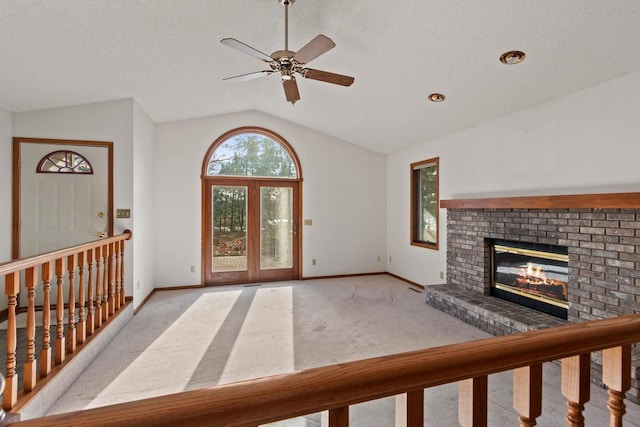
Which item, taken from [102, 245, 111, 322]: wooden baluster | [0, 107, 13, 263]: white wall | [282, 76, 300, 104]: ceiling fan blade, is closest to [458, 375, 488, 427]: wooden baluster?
[282, 76, 300, 104]: ceiling fan blade

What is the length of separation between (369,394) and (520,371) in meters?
0.40

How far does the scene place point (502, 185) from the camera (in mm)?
3908

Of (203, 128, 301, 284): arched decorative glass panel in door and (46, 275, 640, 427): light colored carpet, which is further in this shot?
(203, 128, 301, 284): arched decorative glass panel in door

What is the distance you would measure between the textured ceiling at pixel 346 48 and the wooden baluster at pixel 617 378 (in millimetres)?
2328

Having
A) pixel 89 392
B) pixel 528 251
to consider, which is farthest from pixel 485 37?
pixel 89 392

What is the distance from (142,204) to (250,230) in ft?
5.90

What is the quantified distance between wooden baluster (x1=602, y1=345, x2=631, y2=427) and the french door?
207 inches

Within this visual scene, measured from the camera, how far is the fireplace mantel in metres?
2.47

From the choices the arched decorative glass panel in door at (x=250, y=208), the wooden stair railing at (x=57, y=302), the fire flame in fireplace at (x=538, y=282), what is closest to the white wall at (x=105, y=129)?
the wooden stair railing at (x=57, y=302)

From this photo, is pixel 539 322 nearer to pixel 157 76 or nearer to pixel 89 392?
pixel 89 392

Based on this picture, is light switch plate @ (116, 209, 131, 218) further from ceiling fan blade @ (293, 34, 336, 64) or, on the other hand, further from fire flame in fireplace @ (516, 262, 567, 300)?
fire flame in fireplace @ (516, 262, 567, 300)

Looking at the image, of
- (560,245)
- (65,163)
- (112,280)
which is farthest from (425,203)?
(65,163)

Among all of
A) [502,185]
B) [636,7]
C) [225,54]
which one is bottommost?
[502,185]

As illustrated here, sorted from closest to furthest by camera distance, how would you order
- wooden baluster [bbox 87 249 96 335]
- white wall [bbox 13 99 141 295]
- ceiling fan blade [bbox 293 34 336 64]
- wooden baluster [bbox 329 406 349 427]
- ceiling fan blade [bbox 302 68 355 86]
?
wooden baluster [bbox 329 406 349 427] < ceiling fan blade [bbox 293 34 336 64] < ceiling fan blade [bbox 302 68 355 86] < wooden baluster [bbox 87 249 96 335] < white wall [bbox 13 99 141 295]
